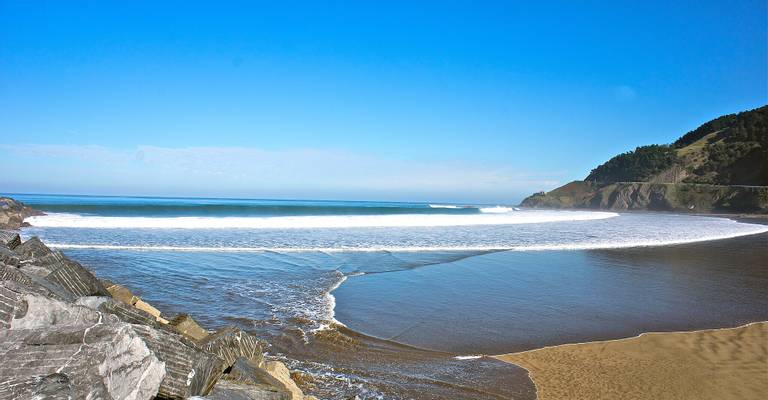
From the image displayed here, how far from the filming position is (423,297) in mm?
8844

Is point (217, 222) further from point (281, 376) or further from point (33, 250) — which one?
point (281, 376)

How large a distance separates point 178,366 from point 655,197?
270ft

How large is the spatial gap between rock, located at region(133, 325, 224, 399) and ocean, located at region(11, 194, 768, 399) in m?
1.84

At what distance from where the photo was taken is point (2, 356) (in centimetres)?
240

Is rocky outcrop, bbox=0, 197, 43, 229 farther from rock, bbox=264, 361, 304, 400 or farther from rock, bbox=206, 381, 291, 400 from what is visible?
rock, bbox=206, 381, 291, 400

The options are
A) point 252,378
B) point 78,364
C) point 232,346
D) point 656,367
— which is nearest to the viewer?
point 78,364

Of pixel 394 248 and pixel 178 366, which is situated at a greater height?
pixel 178 366

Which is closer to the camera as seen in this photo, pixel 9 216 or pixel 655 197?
pixel 9 216

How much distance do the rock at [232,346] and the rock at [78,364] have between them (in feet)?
4.16

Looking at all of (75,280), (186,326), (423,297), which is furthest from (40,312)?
(423,297)

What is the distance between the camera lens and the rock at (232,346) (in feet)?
12.6

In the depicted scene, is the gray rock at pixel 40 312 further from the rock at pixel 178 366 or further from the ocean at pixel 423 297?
the ocean at pixel 423 297

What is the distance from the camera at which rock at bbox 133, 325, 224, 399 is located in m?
2.68

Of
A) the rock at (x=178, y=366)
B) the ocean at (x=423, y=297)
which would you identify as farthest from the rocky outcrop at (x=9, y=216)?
the rock at (x=178, y=366)
